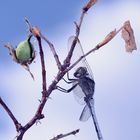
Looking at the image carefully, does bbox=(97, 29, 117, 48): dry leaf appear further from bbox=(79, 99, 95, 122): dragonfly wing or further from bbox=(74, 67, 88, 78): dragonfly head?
bbox=(79, 99, 95, 122): dragonfly wing

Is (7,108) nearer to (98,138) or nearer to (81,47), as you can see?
(98,138)

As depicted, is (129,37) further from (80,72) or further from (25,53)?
(25,53)

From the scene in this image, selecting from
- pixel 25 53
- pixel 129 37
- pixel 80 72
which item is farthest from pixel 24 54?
pixel 129 37

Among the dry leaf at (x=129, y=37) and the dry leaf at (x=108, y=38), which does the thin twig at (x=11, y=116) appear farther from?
the dry leaf at (x=129, y=37)

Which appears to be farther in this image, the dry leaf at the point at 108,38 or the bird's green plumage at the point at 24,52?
the bird's green plumage at the point at 24,52

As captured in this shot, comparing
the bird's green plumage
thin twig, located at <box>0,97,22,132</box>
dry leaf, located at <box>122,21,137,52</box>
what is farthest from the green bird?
A: dry leaf, located at <box>122,21,137,52</box>

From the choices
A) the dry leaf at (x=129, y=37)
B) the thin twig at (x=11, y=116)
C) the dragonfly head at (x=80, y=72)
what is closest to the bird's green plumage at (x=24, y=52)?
the dragonfly head at (x=80, y=72)

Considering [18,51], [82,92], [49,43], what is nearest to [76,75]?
[82,92]
